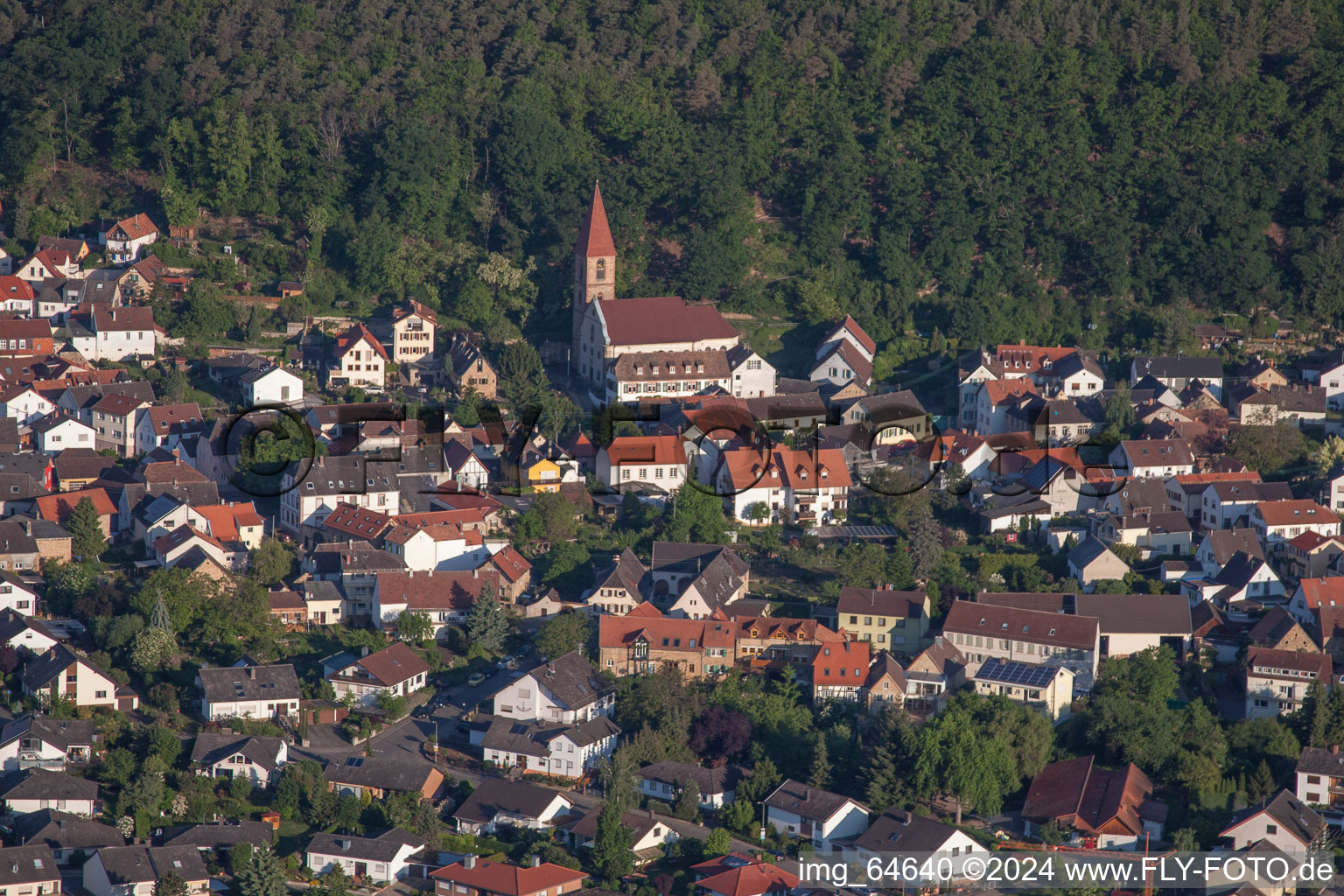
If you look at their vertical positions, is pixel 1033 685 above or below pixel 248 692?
below

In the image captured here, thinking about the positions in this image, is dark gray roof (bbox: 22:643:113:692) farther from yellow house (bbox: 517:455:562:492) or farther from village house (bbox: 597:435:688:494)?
village house (bbox: 597:435:688:494)

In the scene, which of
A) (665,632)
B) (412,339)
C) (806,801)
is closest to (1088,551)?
(665,632)

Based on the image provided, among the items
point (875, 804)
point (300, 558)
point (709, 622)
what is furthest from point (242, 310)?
point (875, 804)

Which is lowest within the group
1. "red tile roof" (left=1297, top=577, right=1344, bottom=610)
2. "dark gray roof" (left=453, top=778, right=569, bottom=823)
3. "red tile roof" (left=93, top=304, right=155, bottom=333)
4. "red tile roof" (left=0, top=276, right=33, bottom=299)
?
"dark gray roof" (left=453, top=778, right=569, bottom=823)

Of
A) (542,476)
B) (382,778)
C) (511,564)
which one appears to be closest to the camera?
(382,778)

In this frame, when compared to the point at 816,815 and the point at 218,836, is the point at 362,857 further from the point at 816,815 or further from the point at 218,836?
the point at 816,815

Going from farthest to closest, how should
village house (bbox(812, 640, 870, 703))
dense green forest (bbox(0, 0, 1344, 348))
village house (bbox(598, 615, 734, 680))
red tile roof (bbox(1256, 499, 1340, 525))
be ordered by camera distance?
dense green forest (bbox(0, 0, 1344, 348)) < red tile roof (bbox(1256, 499, 1340, 525)) < village house (bbox(598, 615, 734, 680)) < village house (bbox(812, 640, 870, 703))

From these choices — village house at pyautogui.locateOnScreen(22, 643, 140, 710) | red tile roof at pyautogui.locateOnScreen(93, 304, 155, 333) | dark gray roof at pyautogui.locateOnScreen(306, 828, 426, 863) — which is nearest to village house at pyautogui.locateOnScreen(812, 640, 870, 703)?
dark gray roof at pyautogui.locateOnScreen(306, 828, 426, 863)
